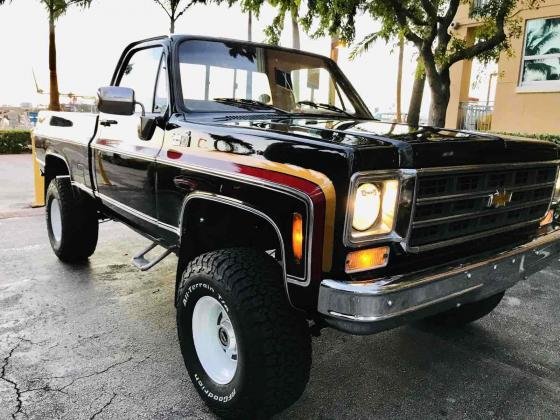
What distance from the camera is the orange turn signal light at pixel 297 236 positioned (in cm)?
207

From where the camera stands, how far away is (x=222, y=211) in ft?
9.02

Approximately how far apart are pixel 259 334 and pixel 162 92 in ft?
6.21

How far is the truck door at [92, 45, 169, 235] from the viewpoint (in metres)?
3.27

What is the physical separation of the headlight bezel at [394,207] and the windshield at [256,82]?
145 centimetres

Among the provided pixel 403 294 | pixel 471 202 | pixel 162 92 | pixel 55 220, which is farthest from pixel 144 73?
pixel 403 294

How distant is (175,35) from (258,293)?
1.97 m

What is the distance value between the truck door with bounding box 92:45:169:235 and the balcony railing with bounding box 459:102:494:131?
38.7ft

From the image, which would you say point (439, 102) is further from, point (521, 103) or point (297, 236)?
point (297, 236)

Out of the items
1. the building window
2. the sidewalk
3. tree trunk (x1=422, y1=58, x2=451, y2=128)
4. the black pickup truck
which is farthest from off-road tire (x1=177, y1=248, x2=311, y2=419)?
the building window

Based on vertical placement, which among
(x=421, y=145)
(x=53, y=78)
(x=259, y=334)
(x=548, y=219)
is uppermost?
(x=53, y=78)

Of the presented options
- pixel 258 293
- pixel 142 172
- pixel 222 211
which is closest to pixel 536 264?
pixel 258 293

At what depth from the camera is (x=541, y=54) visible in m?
11.6

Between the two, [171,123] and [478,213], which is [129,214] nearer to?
[171,123]

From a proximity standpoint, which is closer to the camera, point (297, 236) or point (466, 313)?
point (297, 236)
